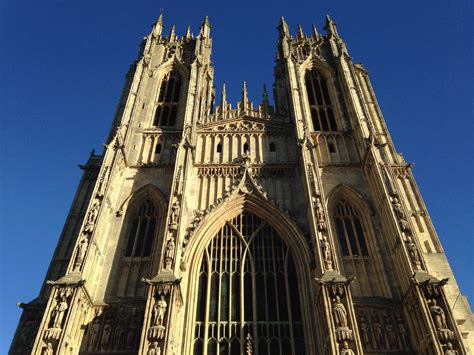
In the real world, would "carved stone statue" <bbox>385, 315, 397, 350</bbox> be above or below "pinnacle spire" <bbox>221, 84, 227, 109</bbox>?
below

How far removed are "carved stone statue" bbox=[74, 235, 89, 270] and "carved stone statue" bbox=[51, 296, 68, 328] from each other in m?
1.45

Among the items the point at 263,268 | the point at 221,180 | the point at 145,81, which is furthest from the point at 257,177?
the point at 145,81

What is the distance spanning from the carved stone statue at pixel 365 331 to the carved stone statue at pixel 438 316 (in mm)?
2353

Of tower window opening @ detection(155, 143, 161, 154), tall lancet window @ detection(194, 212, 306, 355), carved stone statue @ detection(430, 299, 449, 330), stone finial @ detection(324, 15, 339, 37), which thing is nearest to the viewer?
carved stone statue @ detection(430, 299, 449, 330)

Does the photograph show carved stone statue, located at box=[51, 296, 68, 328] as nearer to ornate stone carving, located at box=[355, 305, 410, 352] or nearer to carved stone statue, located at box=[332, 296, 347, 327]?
carved stone statue, located at box=[332, 296, 347, 327]

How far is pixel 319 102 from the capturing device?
25.1 metres

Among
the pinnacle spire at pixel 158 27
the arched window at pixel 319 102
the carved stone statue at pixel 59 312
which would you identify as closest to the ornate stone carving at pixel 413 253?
the arched window at pixel 319 102

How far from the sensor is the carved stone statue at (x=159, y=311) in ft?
43.6

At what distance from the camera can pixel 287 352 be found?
48.1 ft

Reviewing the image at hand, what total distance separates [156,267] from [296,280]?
5734 mm

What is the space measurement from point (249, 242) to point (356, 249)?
4.67 m

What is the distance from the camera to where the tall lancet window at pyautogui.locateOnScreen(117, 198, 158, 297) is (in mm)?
16406

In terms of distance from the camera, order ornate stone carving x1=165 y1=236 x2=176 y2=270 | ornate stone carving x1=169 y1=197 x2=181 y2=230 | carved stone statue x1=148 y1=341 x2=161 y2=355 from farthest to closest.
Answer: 1. ornate stone carving x1=169 y1=197 x2=181 y2=230
2. ornate stone carving x1=165 y1=236 x2=176 y2=270
3. carved stone statue x1=148 y1=341 x2=161 y2=355

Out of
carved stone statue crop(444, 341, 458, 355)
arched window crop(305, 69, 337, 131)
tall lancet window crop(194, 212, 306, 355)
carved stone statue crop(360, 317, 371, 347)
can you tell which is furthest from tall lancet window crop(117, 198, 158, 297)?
carved stone statue crop(444, 341, 458, 355)
